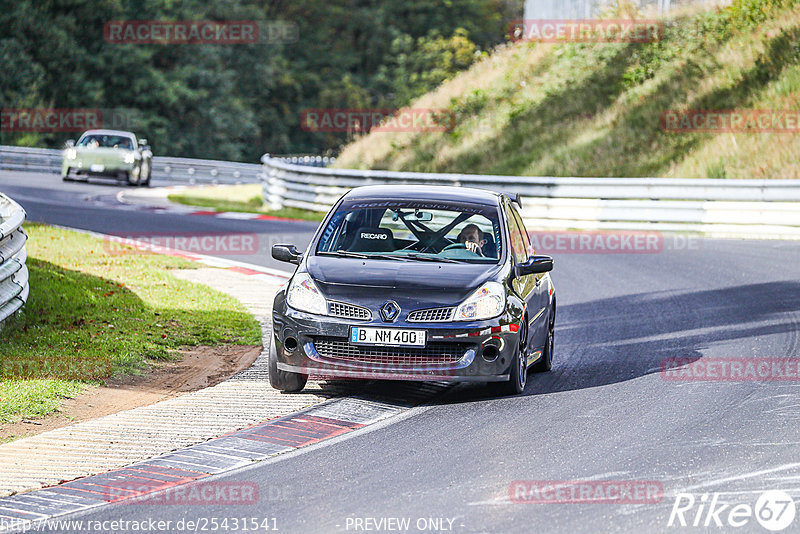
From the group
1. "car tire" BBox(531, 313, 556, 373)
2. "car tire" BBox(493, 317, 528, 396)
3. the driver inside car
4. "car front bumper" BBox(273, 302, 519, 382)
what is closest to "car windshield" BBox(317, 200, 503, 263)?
the driver inside car

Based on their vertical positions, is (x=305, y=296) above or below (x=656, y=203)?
below

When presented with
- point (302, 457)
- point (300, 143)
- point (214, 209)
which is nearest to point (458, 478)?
point (302, 457)

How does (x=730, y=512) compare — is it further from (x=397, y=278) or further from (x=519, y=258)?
(x=519, y=258)

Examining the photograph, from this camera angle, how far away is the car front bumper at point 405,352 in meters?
9.05

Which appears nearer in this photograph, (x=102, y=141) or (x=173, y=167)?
(x=102, y=141)

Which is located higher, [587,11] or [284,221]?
[587,11]

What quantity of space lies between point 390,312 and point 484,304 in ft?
2.39

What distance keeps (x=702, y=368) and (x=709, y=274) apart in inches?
281

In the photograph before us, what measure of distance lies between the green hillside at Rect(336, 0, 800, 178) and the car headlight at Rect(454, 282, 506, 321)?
19.9 meters

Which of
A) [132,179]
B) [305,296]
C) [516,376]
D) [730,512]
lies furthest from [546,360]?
[132,179]

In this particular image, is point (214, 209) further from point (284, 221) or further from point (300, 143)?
point (300, 143)

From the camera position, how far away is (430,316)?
9.09 metres

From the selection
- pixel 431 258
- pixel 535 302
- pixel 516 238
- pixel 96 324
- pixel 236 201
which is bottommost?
pixel 236 201

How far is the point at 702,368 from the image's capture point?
10711mm
